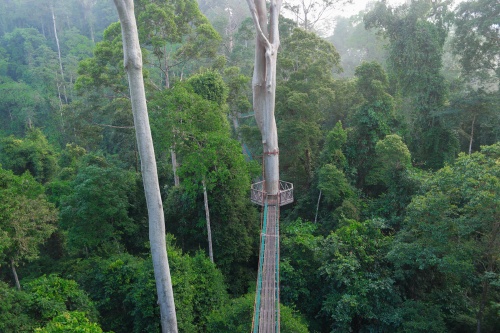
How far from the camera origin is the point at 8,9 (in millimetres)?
40062

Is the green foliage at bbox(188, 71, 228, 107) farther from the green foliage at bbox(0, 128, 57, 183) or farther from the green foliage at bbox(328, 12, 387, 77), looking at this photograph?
the green foliage at bbox(328, 12, 387, 77)

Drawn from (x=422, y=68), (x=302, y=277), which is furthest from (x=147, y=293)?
(x=422, y=68)

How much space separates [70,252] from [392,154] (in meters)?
10.00

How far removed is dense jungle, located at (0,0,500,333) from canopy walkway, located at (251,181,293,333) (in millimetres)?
485

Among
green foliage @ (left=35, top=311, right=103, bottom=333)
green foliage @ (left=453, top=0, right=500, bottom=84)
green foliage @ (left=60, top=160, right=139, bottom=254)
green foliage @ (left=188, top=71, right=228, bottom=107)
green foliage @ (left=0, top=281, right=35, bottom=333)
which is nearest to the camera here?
green foliage @ (left=35, top=311, right=103, bottom=333)

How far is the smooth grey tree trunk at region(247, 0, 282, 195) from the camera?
304 inches

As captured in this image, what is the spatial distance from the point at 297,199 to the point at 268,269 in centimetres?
580

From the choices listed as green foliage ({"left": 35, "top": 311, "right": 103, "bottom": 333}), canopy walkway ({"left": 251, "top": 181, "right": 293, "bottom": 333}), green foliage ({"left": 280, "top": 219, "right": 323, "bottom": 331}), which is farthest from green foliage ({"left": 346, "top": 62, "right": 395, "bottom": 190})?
green foliage ({"left": 35, "top": 311, "right": 103, "bottom": 333})

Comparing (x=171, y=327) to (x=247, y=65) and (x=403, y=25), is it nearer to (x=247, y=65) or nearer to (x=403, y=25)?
(x=403, y=25)

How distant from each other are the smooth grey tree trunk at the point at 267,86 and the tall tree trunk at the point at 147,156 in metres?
3.24

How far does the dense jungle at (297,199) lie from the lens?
704 cm

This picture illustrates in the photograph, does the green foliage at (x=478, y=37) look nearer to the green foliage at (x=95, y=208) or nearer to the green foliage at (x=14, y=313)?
the green foliage at (x=95, y=208)

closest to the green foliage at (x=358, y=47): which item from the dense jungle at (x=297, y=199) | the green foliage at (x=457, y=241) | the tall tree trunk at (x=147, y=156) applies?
the dense jungle at (x=297, y=199)

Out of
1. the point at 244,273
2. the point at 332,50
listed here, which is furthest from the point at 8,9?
the point at 244,273
